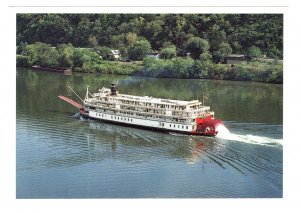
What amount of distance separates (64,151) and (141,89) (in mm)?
2003

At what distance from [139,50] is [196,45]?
721mm

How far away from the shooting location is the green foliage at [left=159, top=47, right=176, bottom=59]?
7.86 meters

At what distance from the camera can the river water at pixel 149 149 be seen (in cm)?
543

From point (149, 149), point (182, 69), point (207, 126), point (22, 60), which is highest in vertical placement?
point (22, 60)

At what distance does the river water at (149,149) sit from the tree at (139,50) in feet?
0.97

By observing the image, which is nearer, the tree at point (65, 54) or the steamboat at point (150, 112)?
the steamboat at point (150, 112)

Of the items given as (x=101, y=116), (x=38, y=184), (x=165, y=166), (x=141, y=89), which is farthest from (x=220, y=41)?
(x=38, y=184)

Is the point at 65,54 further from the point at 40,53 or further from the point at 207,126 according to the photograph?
the point at 207,126

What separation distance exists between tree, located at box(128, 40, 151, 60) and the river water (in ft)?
0.97

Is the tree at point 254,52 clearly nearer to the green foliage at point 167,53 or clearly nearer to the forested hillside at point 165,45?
the forested hillside at point 165,45

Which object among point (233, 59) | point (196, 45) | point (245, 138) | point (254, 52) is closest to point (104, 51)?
point (196, 45)

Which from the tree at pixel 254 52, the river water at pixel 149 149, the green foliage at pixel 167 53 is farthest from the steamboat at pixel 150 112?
the tree at pixel 254 52

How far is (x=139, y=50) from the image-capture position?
307 inches

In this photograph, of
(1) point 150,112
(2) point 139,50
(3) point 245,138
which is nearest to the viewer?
(3) point 245,138
